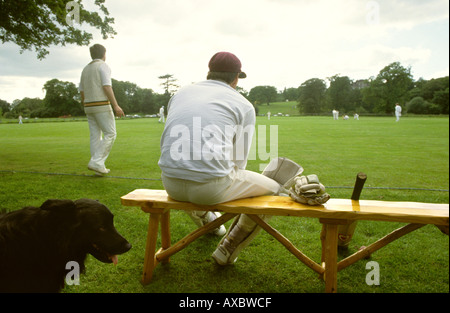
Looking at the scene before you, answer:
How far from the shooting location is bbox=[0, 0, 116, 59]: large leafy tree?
455 cm

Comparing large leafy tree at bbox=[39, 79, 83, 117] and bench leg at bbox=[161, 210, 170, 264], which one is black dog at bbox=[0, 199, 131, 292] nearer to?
bench leg at bbox=[161, 210, 170, 264]

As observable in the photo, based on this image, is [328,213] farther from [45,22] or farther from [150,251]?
[45,22]

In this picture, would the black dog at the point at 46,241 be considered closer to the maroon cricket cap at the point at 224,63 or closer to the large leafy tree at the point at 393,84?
the maroon cricket cap at the point at 224,63

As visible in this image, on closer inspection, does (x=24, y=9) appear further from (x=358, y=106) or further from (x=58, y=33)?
(x=358, y=106)

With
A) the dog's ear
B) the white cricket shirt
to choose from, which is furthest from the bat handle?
the dog's ear

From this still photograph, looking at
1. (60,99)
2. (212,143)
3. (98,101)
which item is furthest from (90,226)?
(60,99)

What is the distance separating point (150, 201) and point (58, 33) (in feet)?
14.3

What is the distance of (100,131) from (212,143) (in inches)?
161

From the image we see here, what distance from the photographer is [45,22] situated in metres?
4.83

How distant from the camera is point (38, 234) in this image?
2006 millimetres

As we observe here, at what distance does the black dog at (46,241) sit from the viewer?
1.95 metres

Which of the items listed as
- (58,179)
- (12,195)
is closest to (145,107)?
(58,179)

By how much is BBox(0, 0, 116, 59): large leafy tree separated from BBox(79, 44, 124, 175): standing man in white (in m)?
0.57

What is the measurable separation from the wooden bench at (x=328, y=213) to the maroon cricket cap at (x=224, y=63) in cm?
109
